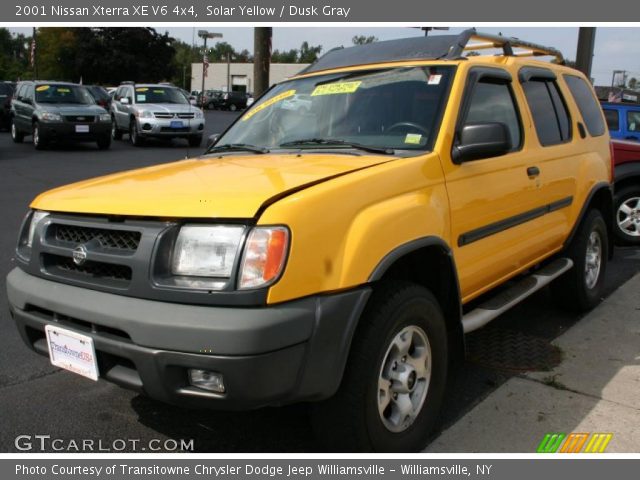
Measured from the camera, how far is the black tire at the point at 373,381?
2.41m

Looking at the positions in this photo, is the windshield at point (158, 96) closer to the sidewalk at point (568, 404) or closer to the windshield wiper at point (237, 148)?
the windshield wiper at point (237, 148)

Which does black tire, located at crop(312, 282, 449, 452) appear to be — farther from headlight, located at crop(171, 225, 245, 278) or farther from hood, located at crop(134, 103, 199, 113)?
hood, located at crop(134, 103, 199, 113)

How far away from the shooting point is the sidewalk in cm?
293

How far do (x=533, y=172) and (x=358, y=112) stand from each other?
124cm

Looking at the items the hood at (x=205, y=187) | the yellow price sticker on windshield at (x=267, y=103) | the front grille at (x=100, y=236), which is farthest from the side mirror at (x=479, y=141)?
the front grille at (x=100, y=236)

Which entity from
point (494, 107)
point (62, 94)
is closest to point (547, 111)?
point (494, 107)

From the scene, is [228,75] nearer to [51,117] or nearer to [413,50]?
[51,117]

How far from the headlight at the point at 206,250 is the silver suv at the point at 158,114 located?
15.2 m

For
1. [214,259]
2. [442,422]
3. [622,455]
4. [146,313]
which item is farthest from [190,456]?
[622,455]

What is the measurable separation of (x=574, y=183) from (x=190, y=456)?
3.36 metres

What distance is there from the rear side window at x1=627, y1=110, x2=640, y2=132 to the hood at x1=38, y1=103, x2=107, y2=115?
12556 mm

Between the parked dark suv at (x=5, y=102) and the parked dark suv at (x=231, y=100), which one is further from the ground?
the parked dark suv at (x=231, y=100)

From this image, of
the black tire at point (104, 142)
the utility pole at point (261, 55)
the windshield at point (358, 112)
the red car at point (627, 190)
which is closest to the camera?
the windshield at point (358, 112)

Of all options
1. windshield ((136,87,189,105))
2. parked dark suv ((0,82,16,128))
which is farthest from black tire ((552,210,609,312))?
parked dark suv ((0,82,16,128))
